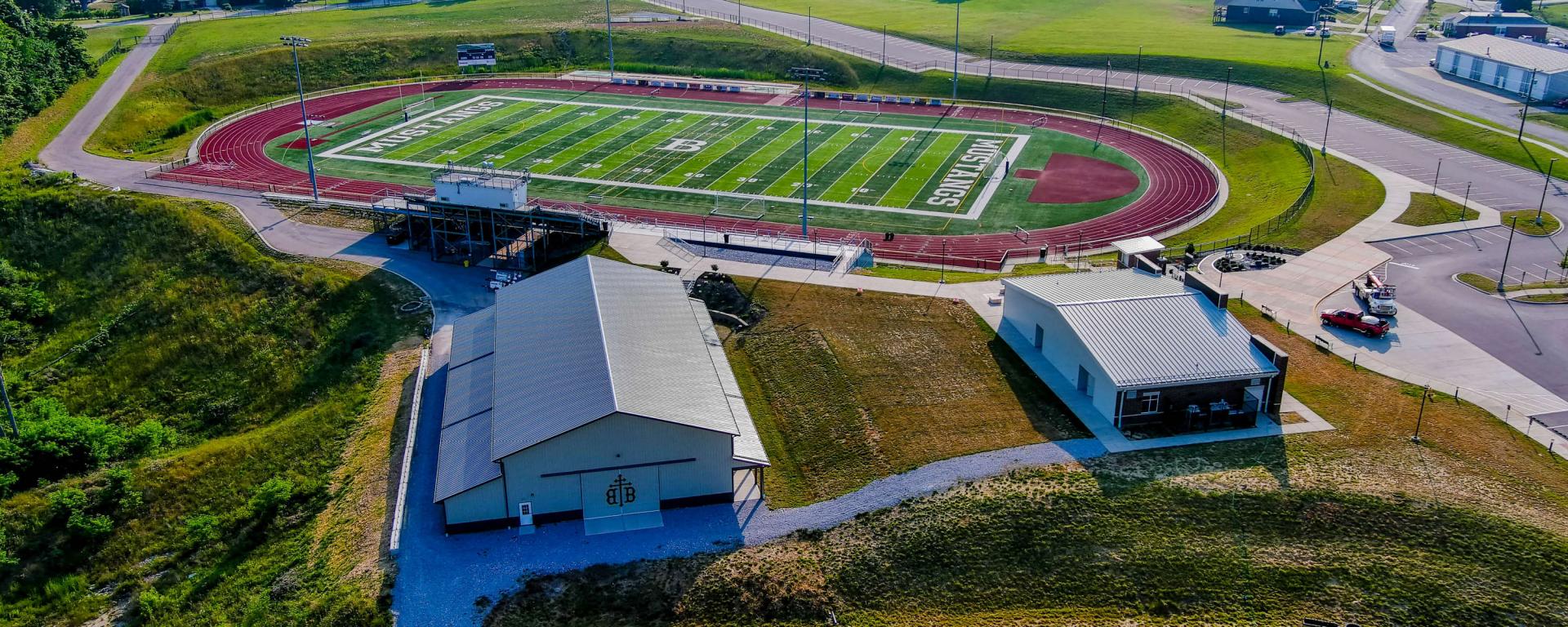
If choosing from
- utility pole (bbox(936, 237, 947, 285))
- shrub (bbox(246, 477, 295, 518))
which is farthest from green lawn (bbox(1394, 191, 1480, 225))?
shrub (bbox(246, 477, 295, 518))

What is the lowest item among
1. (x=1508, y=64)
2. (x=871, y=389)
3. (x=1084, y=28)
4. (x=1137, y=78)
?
(x=871, y=389)

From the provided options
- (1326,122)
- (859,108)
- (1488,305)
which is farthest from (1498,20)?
(1488,305)

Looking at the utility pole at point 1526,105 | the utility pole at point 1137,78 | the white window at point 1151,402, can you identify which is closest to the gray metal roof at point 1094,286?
the white window at point 1151,402

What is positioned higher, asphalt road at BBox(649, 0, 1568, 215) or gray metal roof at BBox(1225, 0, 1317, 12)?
gray metal roof at BBox(1225, 0, 1317, 12)

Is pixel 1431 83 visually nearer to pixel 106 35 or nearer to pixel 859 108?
pixel 859 108

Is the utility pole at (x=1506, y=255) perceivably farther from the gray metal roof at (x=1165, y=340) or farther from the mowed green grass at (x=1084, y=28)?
the mowed green grass at (x=1084, y=28)

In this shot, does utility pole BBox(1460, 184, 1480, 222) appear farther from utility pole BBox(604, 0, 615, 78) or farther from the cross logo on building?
utility pole BBox(604, 0, 615, 78)
